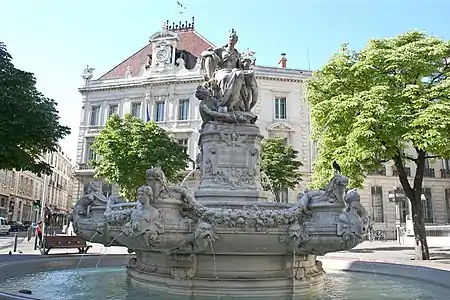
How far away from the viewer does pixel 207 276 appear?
25.6 feet

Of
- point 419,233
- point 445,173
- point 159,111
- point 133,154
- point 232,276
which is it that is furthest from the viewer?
point 445,173

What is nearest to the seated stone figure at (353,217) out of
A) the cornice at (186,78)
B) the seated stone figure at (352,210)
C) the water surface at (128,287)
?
the seated stone figure at (352,210)

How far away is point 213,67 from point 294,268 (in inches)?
232

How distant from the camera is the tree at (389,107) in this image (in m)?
17.7

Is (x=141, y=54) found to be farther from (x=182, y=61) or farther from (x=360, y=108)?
(x=360, y=108)

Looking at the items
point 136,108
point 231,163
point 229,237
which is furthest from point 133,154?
point 229,237

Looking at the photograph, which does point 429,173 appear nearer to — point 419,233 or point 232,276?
point 419,233

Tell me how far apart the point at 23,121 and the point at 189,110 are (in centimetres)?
2695

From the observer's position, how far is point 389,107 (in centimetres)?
1833

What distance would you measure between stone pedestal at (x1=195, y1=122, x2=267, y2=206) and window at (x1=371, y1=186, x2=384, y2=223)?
35.1 metres

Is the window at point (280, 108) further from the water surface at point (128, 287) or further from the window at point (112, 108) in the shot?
the water surface at point (128, 287)

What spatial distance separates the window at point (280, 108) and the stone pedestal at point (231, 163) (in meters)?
33.6

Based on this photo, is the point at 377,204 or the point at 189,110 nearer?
the point at 377,204

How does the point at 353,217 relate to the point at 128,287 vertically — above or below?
above
